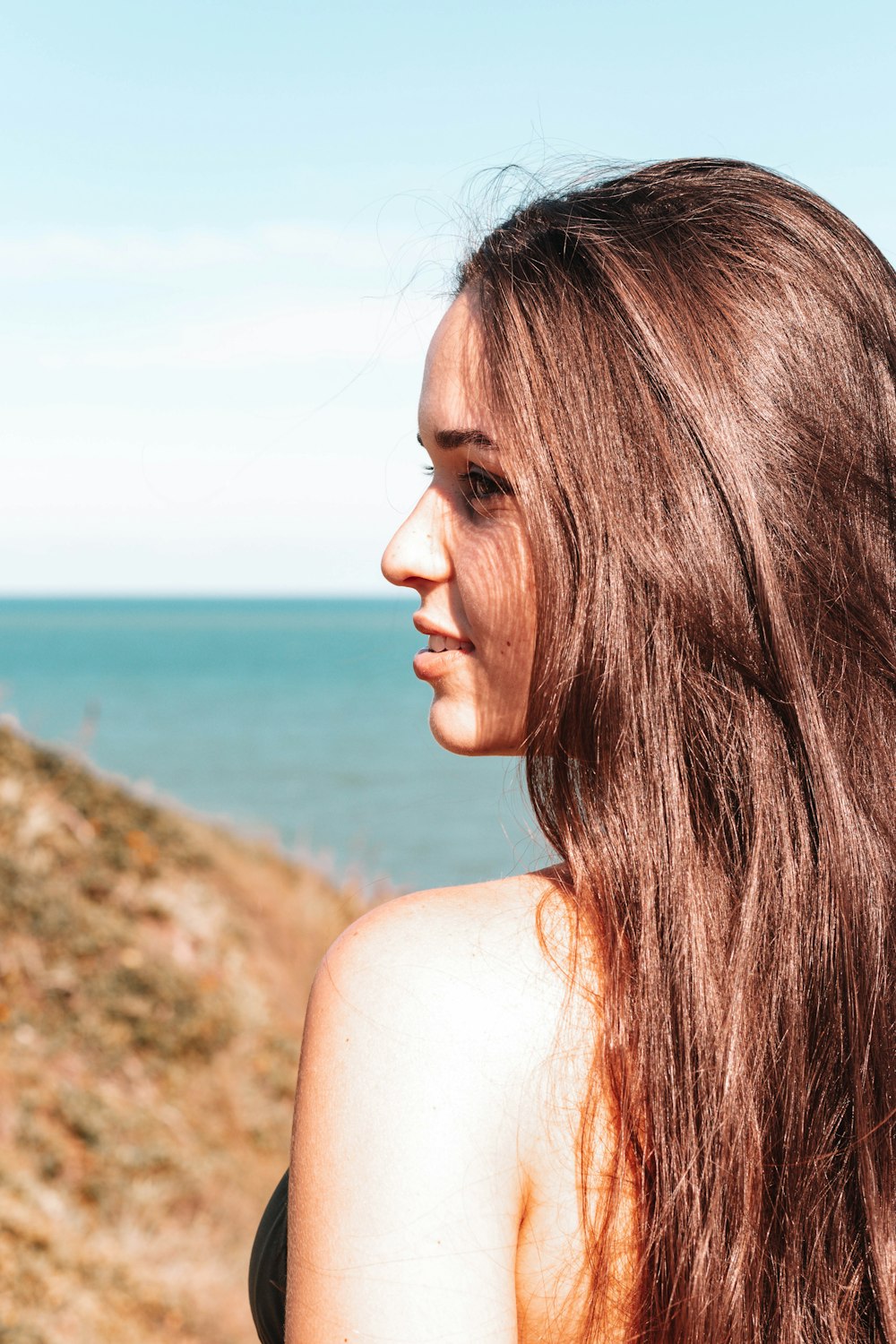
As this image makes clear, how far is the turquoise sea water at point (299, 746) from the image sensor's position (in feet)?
38.8

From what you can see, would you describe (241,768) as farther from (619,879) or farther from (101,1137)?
(619,879)

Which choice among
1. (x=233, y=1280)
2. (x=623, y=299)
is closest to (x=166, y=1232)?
(x=233, y=1280)

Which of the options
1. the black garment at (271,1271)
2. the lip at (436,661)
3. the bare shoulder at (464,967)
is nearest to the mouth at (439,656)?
the lip at (436,661)

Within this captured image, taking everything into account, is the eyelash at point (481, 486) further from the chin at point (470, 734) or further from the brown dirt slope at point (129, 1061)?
the brown dirt slope at point (129, 1061)

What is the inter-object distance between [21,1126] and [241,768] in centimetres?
3256

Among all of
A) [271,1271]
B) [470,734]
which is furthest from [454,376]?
[271,1271]

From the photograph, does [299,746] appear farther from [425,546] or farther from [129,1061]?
[425,546]

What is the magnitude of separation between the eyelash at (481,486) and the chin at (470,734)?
27 cm

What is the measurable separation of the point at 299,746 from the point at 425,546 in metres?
41.8

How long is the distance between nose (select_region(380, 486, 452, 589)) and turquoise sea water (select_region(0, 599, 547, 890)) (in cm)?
27

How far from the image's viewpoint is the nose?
144 centimetres

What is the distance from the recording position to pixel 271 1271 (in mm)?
1415

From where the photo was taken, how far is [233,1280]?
4781mm

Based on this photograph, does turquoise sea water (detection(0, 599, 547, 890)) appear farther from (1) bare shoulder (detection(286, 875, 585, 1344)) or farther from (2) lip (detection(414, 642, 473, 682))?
(1) bare shoulder (detection(286, 875, 585, 1344))
